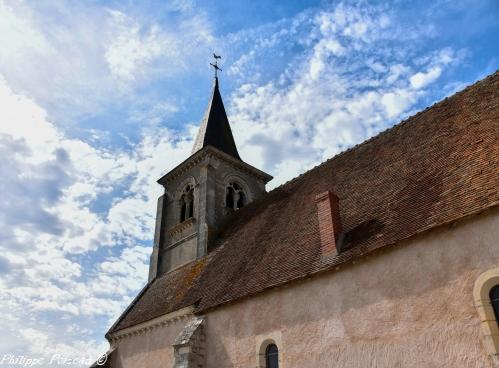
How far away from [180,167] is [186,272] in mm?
6370

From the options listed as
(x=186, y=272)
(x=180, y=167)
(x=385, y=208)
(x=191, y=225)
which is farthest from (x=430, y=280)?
(x=180, y=167)

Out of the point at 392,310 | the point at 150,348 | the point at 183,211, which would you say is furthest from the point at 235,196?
the point at 392,310

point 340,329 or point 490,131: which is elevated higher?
point 490,131

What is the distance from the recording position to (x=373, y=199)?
1031 centimetres

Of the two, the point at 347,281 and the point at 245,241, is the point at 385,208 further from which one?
the point at 245,241

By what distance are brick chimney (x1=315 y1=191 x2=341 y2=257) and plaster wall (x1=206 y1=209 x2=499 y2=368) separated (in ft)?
2.12

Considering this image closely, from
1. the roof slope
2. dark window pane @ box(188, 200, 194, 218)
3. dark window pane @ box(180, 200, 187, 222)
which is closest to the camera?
the roof slope

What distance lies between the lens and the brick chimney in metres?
9.45

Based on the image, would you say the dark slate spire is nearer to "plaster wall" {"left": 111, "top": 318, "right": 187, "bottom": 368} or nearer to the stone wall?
the stone wall

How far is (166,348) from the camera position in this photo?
42.8 ft

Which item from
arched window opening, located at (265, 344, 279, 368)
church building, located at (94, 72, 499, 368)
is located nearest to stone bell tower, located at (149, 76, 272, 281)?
church building, located at (94, 72, 499, 368)

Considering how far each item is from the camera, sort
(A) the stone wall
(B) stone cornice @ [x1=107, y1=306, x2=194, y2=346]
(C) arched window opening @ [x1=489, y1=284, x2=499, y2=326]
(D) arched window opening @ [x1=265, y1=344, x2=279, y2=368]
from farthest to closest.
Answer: (A) the stone wall → (B) stone cornice @ [x1=107, y1=306, x2=194, y2=346] → (D) arched window opening @ [x1=265, y1=344, x2=279, y2=368] → (C) arched window opening @ [x1=489, y1=284, x2=499, y2=326]

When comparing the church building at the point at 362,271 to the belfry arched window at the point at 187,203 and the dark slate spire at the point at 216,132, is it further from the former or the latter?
the dark slate spire at the point at 216,132

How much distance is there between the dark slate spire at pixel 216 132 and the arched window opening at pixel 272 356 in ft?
40.4
